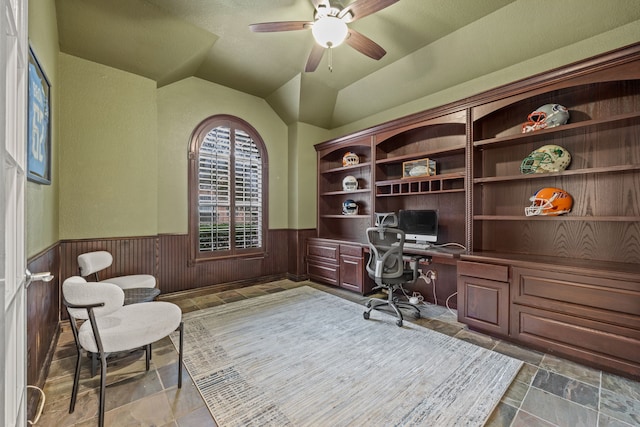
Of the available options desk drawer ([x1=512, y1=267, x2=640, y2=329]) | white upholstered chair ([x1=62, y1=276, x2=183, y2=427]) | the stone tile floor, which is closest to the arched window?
the stone tile floor

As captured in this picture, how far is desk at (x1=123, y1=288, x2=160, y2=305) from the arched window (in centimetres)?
151

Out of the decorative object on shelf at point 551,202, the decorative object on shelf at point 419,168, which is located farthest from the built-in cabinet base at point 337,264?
the decorative object on shelf at point 551,202

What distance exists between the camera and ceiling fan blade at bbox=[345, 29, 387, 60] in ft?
8.54

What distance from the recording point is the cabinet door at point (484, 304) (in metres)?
Answer: 2.61

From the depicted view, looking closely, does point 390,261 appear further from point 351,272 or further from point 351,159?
point 351,159

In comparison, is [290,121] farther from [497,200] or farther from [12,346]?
[12,346]

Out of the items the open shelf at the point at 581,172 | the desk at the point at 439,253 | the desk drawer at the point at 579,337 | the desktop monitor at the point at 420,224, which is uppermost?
the open shelf at the point at 581,172

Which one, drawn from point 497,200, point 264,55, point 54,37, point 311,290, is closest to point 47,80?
point 54,37

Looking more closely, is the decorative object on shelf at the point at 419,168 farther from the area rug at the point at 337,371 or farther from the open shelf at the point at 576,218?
the area rug at the point at 337,371

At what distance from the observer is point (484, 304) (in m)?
2.74

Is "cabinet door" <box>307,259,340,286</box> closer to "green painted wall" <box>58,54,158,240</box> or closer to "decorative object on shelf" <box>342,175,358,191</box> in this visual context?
"decorative object on shelf" <box>342,175,358,191</box>

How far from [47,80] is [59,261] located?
71.8 inches

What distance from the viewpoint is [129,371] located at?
6.99 feet

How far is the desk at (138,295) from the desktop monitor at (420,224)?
313 cm
